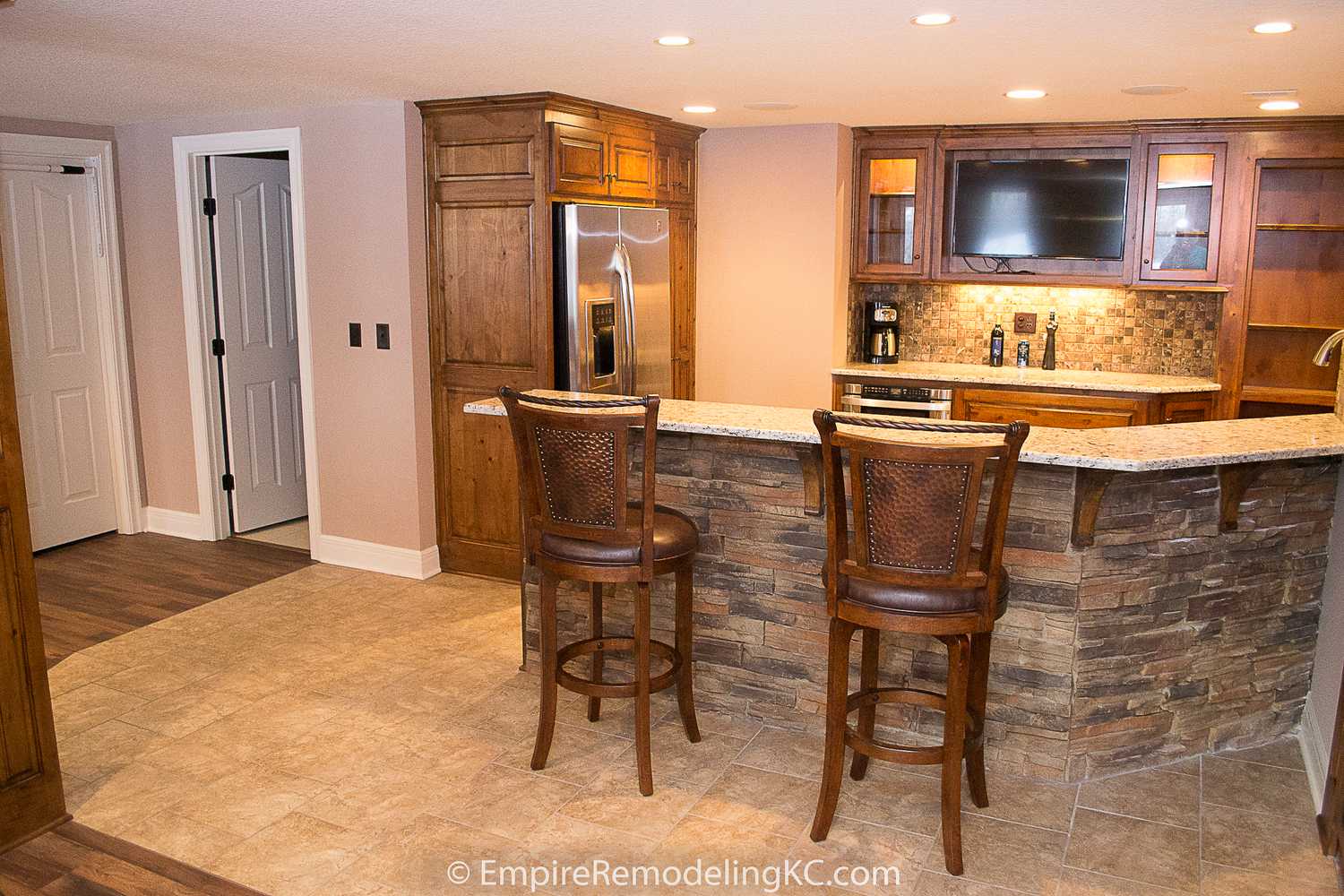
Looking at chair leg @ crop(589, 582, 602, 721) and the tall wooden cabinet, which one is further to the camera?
the tall wooden cabinet

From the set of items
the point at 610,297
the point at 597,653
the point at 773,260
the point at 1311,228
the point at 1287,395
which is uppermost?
the point at 1311,228

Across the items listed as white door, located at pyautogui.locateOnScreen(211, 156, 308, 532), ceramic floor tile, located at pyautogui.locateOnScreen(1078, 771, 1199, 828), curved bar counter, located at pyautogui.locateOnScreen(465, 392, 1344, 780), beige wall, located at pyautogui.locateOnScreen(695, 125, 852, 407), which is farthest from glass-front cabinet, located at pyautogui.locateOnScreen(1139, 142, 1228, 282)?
white door, located at pyautogui.locateOnScreen(211, 156, 308, 532)

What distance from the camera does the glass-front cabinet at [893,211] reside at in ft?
19.1

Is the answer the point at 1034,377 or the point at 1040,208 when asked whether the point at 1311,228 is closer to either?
the point at 1040,208

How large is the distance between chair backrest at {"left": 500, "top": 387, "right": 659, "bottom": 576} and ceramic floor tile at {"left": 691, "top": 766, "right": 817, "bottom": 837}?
2.37 ft

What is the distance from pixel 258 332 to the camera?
19.4ft

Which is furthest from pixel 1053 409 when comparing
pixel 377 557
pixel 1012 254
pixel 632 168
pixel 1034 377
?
pixel 377 557

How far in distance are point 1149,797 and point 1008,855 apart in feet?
2.02

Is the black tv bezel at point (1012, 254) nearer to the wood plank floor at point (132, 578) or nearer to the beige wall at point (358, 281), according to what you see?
the beige wall at point (358, 281)

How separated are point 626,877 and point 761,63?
275 cm

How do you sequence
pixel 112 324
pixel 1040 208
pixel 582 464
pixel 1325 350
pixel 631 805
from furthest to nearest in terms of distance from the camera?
pixel 112 324, pixel 1040 208, pixel 1325 350, pixel 631 805, pixel 582 464

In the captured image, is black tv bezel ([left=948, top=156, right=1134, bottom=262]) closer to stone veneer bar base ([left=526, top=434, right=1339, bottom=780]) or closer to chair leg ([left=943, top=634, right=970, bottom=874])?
stone veneer bar base ([left=526, top=434, right=1339, bottom=780])

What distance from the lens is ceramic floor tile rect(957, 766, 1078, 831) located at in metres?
3.05

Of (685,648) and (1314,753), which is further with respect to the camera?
A: (685,648)
